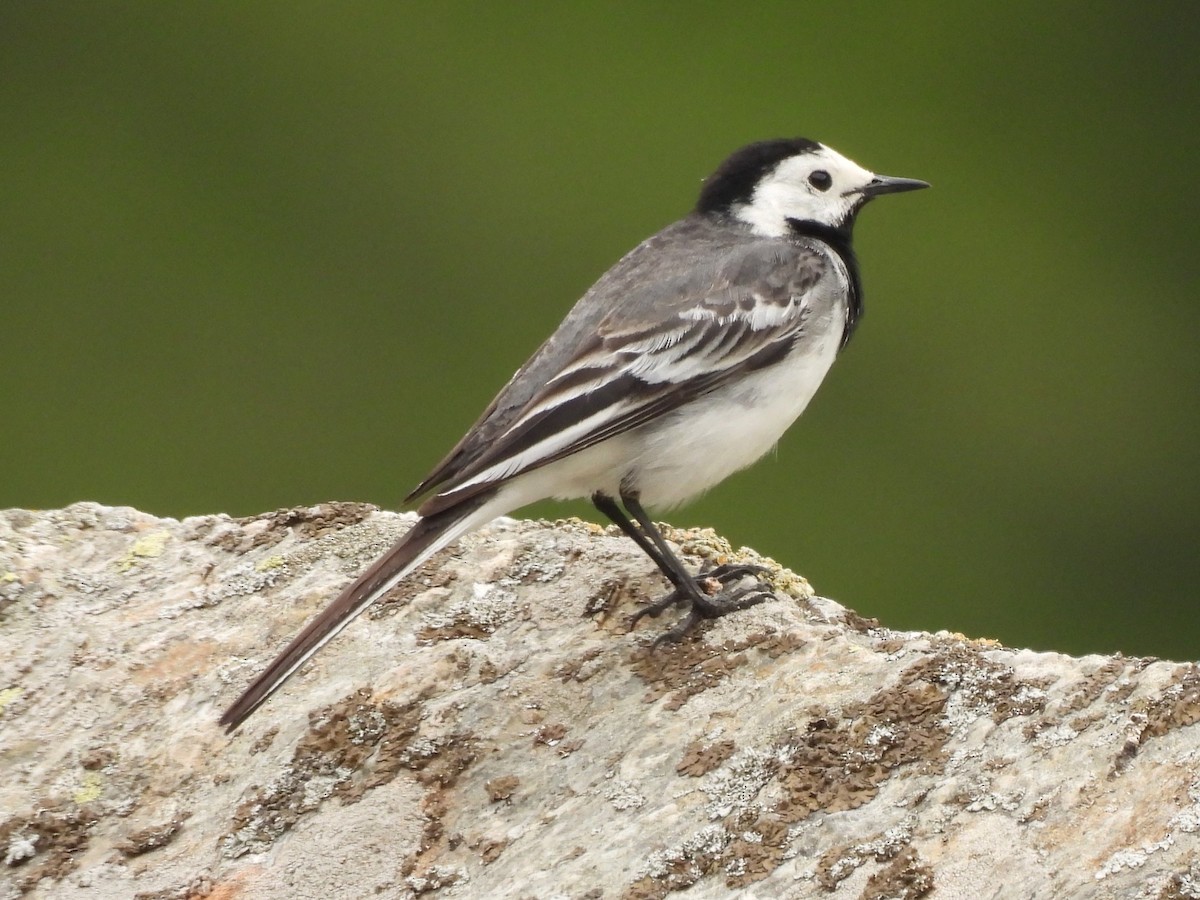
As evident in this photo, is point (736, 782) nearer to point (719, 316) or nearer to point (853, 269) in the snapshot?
point (719, 316)

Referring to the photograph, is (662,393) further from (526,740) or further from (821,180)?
(821,180)

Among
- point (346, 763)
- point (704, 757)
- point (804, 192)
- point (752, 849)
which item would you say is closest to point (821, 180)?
point (804, 192)

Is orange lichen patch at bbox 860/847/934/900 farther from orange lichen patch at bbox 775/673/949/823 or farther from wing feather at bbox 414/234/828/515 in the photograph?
wing feather at bbox 414/234/828/515

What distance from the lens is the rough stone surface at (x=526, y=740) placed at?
286cm

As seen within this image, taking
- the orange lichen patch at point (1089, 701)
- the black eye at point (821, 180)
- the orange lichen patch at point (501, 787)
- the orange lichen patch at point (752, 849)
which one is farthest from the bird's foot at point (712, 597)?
the black eye at point (821, 180)

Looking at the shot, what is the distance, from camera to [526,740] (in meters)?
3.67

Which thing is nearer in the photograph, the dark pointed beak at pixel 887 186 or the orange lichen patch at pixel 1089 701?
the orange lichen patch at pixel 1089 701

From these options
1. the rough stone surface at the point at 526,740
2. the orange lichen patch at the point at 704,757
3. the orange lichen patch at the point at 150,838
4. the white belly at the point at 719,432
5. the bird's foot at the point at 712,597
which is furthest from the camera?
the white belly at the point at 719,432

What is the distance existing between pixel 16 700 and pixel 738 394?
2.36 metres

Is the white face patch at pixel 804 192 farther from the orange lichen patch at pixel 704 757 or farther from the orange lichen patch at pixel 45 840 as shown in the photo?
the orange lichen patch at pixel 45 840

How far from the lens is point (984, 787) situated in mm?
2936

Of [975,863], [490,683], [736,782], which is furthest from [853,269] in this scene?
[975,863]

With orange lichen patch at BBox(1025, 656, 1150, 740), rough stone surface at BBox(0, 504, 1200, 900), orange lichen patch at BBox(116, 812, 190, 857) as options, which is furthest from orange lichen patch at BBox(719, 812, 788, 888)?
orange lichen patch at BBox(116, 812, 190, 857)

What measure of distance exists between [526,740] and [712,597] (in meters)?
1.02
